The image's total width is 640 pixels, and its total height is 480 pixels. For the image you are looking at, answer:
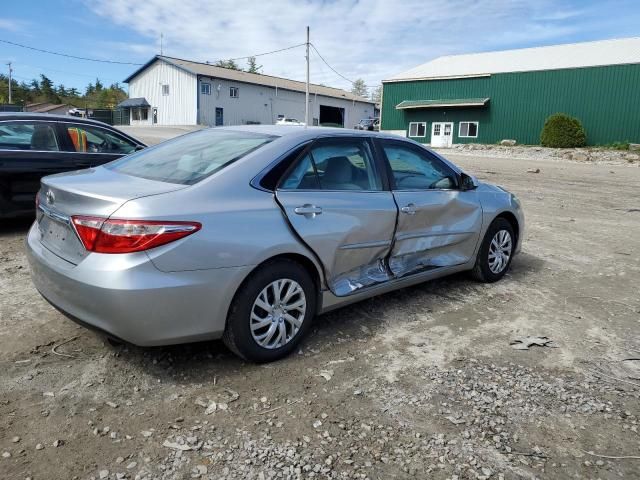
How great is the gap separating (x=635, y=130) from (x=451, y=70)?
14755 mm

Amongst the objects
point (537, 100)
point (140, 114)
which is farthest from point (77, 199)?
point (140, 114)

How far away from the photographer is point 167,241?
9.27 feet

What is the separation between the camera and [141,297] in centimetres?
277

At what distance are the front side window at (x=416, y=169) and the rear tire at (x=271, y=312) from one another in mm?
1332

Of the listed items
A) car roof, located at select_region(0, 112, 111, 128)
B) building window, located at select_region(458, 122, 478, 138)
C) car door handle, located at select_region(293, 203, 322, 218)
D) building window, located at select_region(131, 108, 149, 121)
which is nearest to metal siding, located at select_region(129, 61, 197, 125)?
building window, located at select_region(131, 108, 149, 121)

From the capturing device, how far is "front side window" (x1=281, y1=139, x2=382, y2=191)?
3605 millimetres

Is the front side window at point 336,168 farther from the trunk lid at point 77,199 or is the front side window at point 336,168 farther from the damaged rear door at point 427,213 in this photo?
the trunk lid at point 77,199

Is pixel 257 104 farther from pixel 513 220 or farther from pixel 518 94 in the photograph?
pixel 513 220

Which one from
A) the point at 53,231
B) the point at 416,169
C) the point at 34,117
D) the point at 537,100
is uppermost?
the point at 537,100

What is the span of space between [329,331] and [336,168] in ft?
4.07

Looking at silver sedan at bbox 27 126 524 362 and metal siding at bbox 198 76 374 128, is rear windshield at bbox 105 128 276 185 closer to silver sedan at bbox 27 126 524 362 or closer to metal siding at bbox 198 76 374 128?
silver sedan at bbox 27 126 524 362

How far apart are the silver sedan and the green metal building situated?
A: 3573cm

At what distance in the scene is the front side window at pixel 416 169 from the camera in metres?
4.32

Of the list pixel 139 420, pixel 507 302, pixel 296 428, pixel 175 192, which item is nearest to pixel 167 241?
pixel 175 192
